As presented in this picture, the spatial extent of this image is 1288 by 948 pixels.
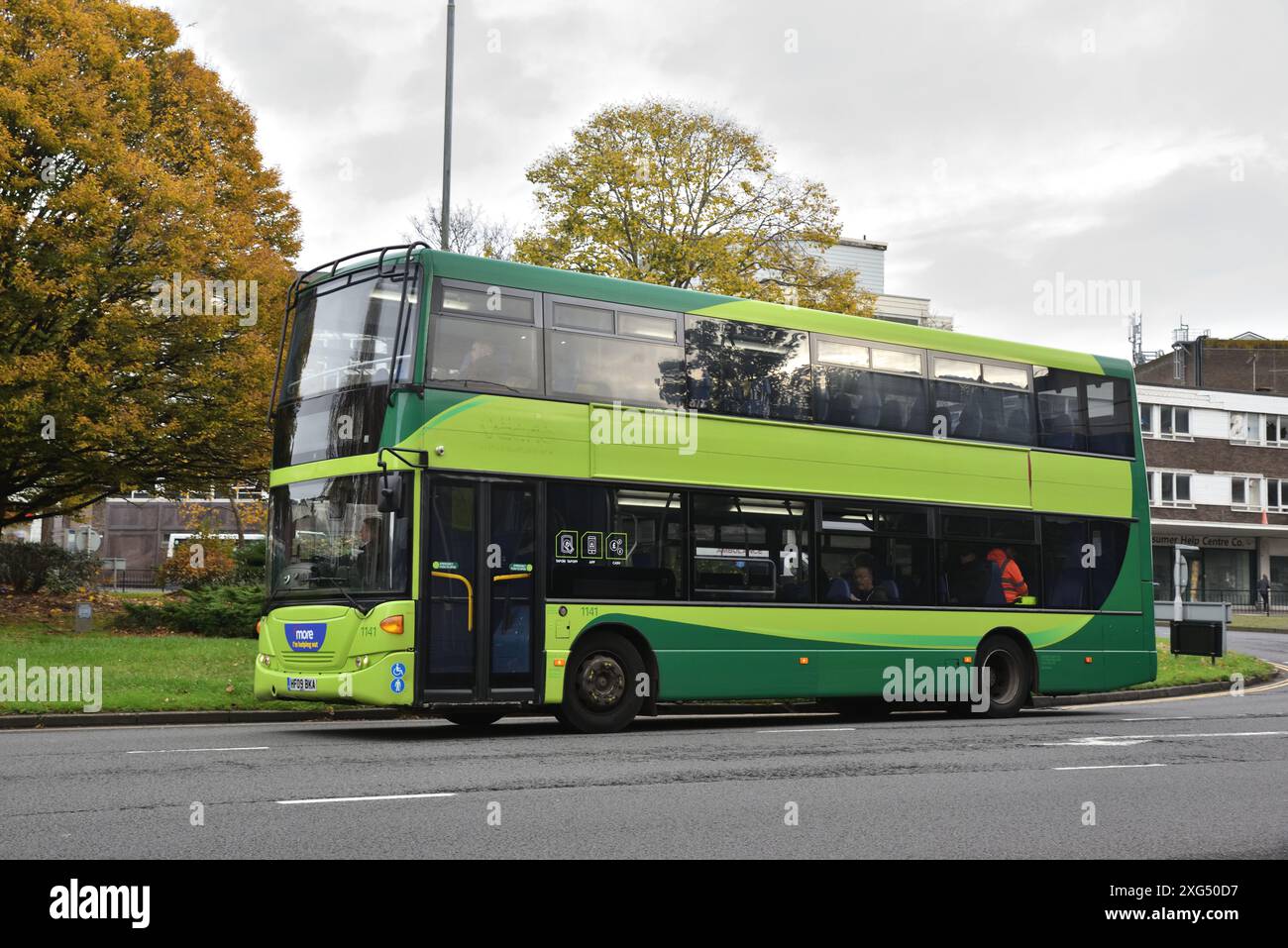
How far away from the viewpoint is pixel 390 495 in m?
13.2

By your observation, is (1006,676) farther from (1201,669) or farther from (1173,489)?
(1173,489)

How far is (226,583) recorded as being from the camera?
3152 centimetres

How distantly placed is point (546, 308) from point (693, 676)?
163 inches

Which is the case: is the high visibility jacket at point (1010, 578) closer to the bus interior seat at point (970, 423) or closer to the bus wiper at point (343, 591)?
the bus interior seat at point (970, 423)

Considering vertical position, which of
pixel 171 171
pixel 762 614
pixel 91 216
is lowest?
pixel 762 614

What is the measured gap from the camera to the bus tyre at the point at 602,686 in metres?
14.6

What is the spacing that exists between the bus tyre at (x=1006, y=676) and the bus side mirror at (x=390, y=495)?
8.36 meters

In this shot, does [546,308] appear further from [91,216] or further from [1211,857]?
[91,216]

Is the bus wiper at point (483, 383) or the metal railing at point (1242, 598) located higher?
the bus wiper at point (483, 383)

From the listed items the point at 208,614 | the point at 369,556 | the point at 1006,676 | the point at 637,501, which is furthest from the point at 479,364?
the point at 208,614

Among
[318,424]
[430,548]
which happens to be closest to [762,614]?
[430,548]

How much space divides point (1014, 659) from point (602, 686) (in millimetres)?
6499

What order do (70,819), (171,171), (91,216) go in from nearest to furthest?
(70,819), (91,216), (171,171)

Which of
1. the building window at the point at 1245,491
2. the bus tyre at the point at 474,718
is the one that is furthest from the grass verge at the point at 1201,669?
Result: the building window at the point at 1245,491
